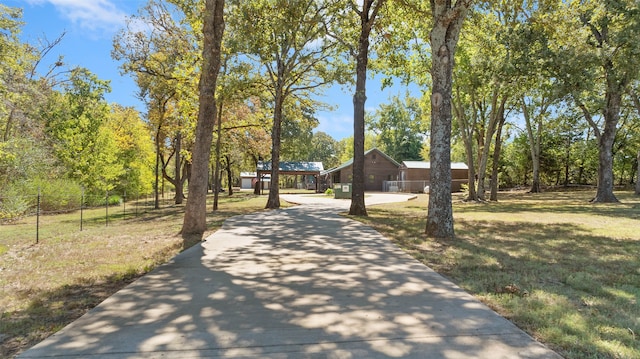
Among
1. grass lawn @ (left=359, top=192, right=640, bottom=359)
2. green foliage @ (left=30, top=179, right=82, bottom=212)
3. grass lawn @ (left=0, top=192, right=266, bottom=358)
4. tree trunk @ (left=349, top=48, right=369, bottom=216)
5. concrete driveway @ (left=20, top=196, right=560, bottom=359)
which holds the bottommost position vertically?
grass lawn @ (left=0, top=192, right=266, bottom=358)

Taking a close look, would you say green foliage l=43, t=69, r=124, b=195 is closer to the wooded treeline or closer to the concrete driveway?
the wooded treeline

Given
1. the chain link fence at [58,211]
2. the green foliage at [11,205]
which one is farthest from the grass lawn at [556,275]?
the green foliage at [11,205]

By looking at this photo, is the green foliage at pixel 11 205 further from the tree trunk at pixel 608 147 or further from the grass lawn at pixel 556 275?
the tree trunk at pixel 608 147

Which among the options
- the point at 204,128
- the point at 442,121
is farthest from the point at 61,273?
the point at 442,121

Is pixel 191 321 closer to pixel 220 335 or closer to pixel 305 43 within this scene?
pixel 220 335

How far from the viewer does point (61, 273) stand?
5.80 meters

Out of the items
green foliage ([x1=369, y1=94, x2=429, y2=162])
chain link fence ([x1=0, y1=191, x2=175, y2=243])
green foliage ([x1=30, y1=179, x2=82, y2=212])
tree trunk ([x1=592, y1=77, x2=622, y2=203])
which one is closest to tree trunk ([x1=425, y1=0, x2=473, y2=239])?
chain link fence ([x1=0, y1=191, x2=175, y2=243])

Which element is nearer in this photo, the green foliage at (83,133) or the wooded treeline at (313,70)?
the wooded treeline at (313,70)

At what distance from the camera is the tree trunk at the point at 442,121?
335 inches

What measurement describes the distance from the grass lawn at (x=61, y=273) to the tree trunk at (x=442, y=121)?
554 centimetres

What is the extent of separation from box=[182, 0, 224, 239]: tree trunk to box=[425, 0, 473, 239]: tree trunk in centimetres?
523

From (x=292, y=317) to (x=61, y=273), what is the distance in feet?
13.8

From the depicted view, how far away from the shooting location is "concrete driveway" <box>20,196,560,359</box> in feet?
9.73

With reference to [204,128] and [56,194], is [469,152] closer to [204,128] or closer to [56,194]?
[204,128]
